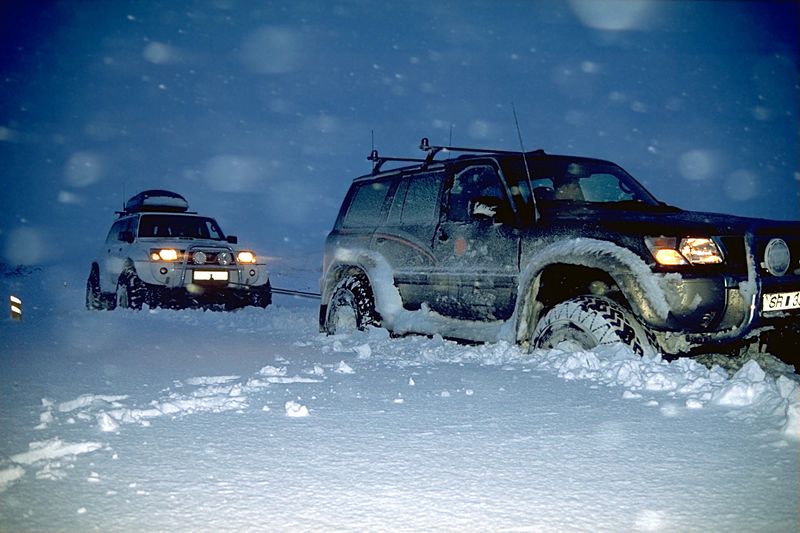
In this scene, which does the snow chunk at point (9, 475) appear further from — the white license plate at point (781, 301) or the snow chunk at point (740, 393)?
the white license plate at point (781, 301)

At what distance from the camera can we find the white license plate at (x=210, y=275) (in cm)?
1061

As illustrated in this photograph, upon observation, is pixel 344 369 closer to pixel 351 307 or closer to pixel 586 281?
pixel 586 281

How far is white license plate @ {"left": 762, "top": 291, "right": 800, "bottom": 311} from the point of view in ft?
14.7

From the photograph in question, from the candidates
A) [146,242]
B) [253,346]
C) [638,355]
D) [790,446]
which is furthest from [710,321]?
[146,242]

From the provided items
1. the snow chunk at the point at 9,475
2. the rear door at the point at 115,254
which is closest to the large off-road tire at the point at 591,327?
the snow chunk at the point at 9,475

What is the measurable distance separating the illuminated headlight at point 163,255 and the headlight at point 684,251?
8206 millimetres

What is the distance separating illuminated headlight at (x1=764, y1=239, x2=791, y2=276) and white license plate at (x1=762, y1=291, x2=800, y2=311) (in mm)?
163

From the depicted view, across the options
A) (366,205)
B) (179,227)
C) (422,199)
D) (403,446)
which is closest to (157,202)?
(179,227)

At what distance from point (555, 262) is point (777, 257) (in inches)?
61.3

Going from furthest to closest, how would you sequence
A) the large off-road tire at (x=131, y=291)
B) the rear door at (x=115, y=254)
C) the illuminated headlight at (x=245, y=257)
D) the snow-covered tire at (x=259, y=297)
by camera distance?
the rear door at (x=115, y=254)
the snow-covered tire at (x=259, y=297)
the illuminated headlight at (x=245, y=257)
the large off-road tire at (x=131, y=291)

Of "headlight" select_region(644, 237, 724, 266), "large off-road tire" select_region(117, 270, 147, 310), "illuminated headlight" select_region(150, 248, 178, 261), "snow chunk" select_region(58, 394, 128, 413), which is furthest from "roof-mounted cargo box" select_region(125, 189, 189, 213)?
"headlight" select_region(644, 237, 724, 266)

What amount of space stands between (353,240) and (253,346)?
1.66 m

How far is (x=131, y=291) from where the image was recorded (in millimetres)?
10828

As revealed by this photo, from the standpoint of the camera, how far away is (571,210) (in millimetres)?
5195
